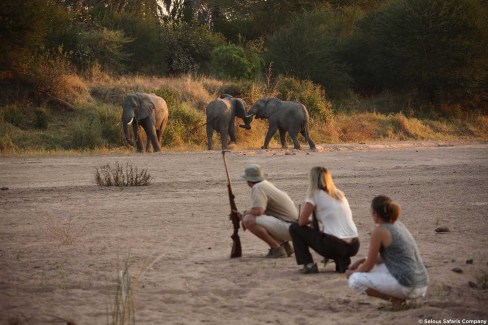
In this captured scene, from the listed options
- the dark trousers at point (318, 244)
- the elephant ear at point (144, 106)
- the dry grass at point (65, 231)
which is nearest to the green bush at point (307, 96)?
the elephant ear at point (144, 106)

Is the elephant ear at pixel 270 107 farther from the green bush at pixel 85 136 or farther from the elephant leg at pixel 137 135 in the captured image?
the green bush at pixel 85 136

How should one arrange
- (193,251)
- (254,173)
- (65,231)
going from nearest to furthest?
(254,173), (193,251), (65,231)

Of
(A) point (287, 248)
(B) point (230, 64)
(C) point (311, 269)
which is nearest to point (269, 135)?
(B) point (230, 64)

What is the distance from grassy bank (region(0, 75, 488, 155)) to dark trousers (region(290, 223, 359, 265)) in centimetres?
1587

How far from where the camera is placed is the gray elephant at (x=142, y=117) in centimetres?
2611

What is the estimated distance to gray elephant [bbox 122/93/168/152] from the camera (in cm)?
2611

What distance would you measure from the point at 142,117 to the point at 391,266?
63.5 ft

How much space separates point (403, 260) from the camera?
24.4 ft

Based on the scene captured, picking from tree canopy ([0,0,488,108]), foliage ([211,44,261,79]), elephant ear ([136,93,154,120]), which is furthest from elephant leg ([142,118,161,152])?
foliage ([211,44,261,79])

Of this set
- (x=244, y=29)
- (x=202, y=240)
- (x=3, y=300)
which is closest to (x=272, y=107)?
(x=202, y=240)

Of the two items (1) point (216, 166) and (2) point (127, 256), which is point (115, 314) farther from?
(1) point (216, 166)

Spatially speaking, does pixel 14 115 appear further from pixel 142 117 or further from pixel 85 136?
pixel 142 117

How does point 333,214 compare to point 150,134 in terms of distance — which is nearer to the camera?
point 333,214

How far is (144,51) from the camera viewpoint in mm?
39094
